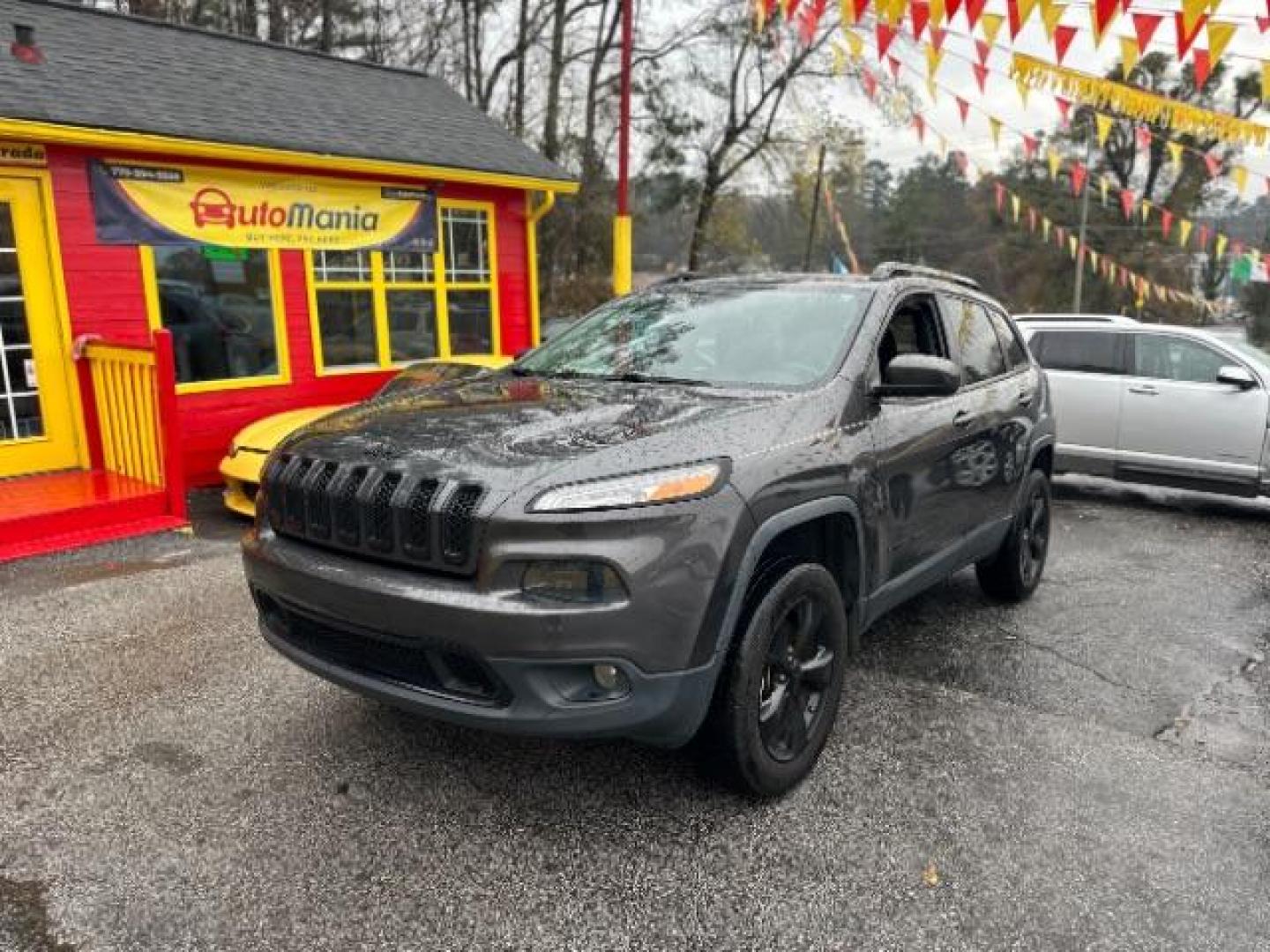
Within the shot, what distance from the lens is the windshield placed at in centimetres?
346

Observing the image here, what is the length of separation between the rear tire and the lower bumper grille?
329 cm

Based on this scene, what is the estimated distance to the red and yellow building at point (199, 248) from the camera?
6.55 m

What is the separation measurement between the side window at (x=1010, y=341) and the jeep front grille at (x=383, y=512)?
11.3ft

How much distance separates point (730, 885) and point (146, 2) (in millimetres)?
22752

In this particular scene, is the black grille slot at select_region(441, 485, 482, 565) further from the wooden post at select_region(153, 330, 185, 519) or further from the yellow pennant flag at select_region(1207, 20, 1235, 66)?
the yellow pennant flag at select_region(1207, 20, 1235, 66)

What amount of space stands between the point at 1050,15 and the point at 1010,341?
3.54 m

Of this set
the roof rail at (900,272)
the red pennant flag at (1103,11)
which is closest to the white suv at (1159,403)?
the red pennant flag at (1103,11)

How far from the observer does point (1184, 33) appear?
21.4 feet

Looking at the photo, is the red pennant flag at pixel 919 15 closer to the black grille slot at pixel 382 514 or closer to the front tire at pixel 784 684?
the front tire at pixel 784 684

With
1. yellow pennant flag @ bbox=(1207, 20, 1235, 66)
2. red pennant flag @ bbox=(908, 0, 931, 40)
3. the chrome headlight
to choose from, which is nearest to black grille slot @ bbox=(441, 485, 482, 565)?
the chrome headlight

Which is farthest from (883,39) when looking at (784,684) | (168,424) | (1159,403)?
(784,684)

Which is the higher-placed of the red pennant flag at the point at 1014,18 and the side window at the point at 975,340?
the red pennant flag at the point at 1014,18

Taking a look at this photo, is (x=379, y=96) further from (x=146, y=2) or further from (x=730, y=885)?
(x=146, y=2)

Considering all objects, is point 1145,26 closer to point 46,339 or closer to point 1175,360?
point 1175,360
